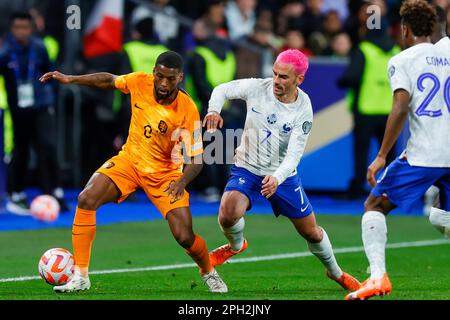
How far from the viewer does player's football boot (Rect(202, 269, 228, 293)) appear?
A: 907cm

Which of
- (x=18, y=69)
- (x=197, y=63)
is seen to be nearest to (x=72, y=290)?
(x=18, y=69)

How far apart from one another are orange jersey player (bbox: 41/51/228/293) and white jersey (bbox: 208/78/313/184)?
391 millimetres

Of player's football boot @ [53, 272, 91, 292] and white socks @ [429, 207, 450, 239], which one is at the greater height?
white socks @ [429, 207, 450, 239]

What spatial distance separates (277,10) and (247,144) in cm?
1269

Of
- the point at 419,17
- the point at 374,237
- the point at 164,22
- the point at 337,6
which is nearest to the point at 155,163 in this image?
the point at 374,237

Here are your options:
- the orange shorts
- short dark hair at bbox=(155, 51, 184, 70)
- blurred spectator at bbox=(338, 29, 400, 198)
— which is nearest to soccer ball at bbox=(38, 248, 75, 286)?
the orange shorts

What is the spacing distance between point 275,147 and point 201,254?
1096mm

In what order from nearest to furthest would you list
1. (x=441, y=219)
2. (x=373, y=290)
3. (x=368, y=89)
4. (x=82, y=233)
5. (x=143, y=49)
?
(x=373, y=290) → (x=441, y=219) → (x=82, y=233) → (x=143, y=49) → (x=368, y=89)

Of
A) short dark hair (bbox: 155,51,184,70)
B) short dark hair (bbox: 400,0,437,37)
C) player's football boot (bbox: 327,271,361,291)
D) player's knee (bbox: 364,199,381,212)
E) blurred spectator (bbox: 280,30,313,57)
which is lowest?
player's football boot (bbox: 327,271,361,291)

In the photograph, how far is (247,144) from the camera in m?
9.42

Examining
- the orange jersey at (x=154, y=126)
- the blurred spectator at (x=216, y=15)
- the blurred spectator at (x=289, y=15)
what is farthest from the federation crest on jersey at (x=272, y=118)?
the blurred spectator at (x=289, y=15)

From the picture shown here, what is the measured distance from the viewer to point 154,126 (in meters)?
9.21

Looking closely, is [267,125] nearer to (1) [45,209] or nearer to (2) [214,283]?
(2) [214,283]

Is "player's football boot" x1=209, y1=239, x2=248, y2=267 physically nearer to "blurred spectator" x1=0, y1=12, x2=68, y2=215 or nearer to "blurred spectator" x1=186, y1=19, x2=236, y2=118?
"blurred spectator" x1=0, y1=12, x2=68, y2=215
